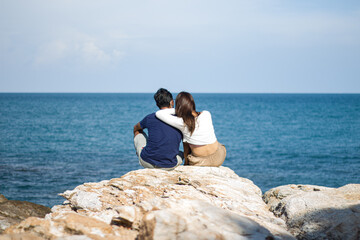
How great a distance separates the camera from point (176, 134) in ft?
22.2

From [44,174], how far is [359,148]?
24.0 m

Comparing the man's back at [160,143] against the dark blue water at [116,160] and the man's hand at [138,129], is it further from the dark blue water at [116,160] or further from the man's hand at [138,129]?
the dark blue water at [116,160]

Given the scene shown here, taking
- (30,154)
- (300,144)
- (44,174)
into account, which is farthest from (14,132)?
(300,144)

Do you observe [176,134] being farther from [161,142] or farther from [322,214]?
[322,214]

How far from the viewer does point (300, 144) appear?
30.8 metres

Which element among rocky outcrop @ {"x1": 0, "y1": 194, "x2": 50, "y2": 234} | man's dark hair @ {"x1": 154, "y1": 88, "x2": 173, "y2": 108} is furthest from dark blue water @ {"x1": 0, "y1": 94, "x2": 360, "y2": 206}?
man's dark hair @ {"x1": 154, "y1": 88, "x2": 173, "y2": 108}

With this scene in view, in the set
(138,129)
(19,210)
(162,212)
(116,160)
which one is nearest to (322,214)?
(162,212)

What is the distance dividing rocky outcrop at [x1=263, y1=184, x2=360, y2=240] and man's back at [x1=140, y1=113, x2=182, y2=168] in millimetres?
2164

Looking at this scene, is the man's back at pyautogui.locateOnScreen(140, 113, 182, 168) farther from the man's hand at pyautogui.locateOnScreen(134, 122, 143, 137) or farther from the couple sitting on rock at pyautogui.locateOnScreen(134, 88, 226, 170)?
the man's hand at pyautogui.locateOnScreen(134, 122, 143, 137)

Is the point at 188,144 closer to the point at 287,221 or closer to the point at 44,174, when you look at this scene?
the point at 287,221

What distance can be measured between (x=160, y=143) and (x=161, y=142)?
28 millimetres

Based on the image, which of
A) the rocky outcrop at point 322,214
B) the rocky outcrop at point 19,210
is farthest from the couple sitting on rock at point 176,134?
the rocky outcrop at point 19,210

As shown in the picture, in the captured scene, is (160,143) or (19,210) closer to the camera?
(160,143)

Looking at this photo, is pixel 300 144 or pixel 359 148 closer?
pixel 359 148
